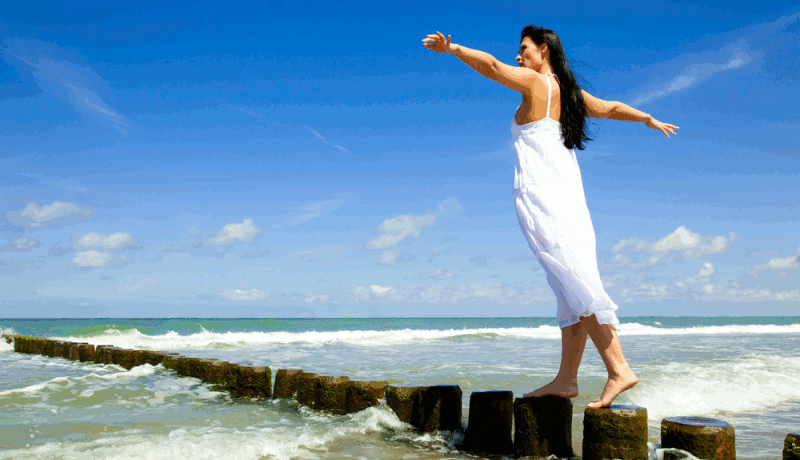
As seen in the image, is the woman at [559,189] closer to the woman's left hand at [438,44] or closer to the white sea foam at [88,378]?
the woman's left hand at [438,44]

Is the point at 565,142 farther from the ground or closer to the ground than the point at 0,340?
farther from the ground

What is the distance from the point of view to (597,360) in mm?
11461

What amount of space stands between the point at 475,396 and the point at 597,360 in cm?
818

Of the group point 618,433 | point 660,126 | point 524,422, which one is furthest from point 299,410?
point 660,126

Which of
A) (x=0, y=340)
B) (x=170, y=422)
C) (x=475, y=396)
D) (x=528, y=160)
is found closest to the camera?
(x=528, y=160)

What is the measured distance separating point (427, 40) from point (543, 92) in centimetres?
84

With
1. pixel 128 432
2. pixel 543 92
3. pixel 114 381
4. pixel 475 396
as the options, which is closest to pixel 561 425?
pixel 475 396

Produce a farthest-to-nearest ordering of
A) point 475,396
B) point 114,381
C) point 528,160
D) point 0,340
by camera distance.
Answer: point 0,340, point 114,381, point 475,396, point 528,160

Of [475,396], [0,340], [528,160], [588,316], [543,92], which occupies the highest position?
[543,92]

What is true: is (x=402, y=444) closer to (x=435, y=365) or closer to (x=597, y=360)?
(x=435, y=365)

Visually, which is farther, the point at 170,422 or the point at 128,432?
the point at 170,422

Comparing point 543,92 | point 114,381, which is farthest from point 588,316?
point 114,381

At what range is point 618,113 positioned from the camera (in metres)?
3.98

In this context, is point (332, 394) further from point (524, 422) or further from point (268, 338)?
point (268, 338)
